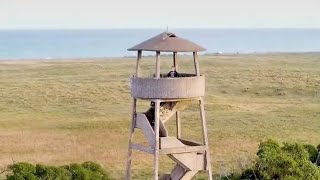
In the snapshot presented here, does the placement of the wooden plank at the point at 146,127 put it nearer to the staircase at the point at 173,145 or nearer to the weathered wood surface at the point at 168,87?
the staircase at the point at 173,145

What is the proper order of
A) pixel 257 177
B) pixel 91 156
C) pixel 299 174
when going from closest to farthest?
pixel 299 174 → pixel 257 177 → pixel 91 156

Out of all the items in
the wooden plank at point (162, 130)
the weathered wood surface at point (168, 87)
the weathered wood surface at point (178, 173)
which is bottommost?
the weathered wood surface at point (178, 173)

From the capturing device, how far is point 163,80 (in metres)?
18.5

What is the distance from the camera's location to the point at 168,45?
18.7m

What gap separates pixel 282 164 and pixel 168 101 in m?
7.11

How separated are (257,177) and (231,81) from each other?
43524 mm

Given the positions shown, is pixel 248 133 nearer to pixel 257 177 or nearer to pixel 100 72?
pixel 257 177

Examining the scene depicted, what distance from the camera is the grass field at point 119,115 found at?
37000 millimetres

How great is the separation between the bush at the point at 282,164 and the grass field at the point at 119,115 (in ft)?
19.9

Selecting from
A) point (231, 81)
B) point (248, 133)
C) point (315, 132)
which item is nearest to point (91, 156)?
point (248, 133)

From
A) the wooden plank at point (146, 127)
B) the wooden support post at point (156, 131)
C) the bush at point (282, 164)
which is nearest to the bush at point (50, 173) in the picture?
the wooden plank at point (146, 127)

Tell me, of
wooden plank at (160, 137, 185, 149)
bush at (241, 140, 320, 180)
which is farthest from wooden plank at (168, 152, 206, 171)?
bush at (241, 140, 320, 180)

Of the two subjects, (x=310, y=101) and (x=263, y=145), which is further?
(x=310, y=101)

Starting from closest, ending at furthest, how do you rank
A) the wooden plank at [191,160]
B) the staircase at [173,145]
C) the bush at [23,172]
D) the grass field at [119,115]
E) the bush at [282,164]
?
the staircase at [173,145] → the wooden plank at [191,160] → the bush at [23,172] → the bush at [282,164] → the grass field at [119,115]
